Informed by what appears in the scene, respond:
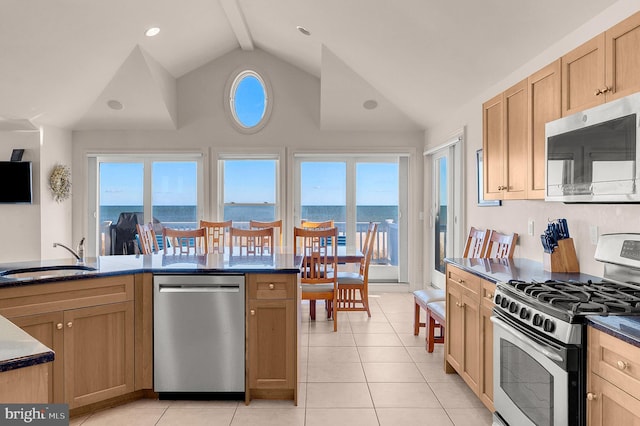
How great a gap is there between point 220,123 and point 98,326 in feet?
12.8

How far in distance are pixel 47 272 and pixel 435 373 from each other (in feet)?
8.86

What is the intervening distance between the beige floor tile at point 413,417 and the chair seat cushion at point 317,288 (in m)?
1.65

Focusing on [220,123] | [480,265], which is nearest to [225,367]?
[480,265]

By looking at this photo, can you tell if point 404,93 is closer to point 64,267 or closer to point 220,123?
point 220,123

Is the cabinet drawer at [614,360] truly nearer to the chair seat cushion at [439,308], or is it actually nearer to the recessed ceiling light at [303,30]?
the chair seat cushion at [439,308]

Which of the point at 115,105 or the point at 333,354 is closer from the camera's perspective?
the point at 333,354

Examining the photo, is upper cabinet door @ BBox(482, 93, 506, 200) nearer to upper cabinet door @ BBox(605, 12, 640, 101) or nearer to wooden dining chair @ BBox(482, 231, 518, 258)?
wooden dining chair @ BBox(482, 231, 518, 258)

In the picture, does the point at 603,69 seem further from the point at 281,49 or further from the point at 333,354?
the point at 281,49

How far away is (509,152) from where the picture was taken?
2.98m

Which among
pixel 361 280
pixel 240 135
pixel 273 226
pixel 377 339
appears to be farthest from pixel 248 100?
pixel 377 339

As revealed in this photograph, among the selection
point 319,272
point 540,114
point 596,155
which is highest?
point 540,114

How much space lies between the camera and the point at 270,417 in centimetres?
265

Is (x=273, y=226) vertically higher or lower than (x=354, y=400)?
higher

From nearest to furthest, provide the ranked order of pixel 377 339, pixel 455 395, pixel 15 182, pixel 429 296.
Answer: pixel 455 395 < pixel 429 296 < pixel 377 339 < pixel 15 182
